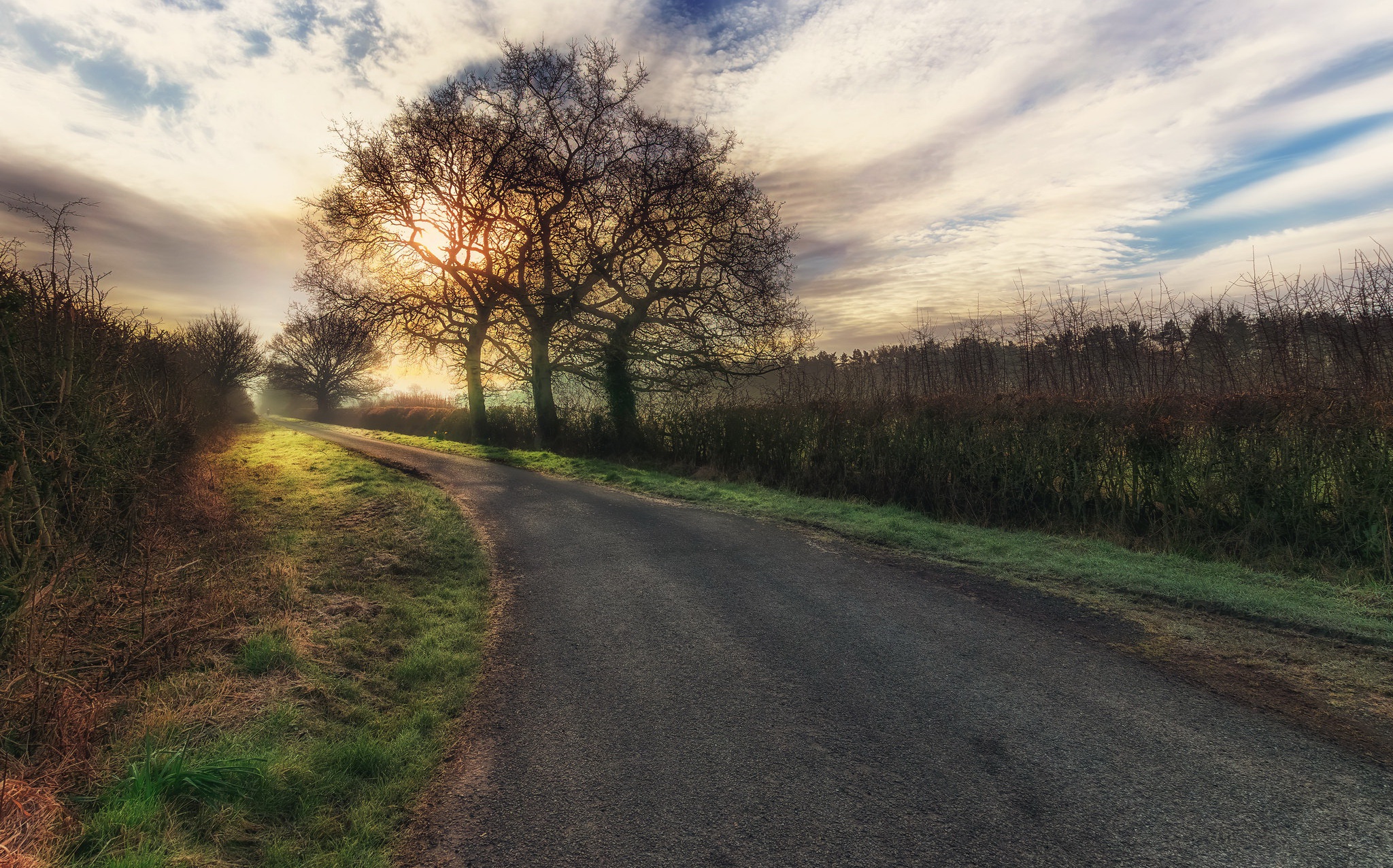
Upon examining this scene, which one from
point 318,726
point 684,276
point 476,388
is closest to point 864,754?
point 318,726

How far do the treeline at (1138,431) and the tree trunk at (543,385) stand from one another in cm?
943

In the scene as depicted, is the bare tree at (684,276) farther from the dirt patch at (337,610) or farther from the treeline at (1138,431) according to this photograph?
the dirt patch at (337,610)

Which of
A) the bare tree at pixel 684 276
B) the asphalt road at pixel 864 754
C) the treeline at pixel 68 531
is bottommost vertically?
the asphalt road at pixel 864 754

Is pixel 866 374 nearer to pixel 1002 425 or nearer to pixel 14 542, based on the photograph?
pixel 1002 425

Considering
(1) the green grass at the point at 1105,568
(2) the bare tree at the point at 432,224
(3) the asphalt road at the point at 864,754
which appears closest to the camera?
(3) the asphalt road at the point at 864,754

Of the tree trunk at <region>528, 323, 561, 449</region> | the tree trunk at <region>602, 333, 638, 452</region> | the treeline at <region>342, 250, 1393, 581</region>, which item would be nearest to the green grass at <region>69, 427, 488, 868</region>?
the treeline at <region>342, 250, 1393, 581</region>

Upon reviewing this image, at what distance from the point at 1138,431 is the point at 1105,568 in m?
3.31

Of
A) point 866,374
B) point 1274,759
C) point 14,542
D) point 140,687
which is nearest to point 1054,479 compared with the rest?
point 866,374

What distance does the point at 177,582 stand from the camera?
5938mm

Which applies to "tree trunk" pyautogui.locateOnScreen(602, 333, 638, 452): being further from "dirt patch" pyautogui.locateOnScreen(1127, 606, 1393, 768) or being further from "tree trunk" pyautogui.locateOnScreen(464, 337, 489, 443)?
"dirt patch" pyautogui.locateOnScreen(1127, 606, 1393, 768)

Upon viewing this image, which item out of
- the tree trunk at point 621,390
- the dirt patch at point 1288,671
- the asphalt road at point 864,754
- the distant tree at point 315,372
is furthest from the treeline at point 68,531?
the distant tree at point 315,372

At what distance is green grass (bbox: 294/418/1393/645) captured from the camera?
581 cm

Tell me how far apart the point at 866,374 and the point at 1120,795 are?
12138 millimetres

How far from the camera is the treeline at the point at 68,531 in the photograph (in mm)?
3566
